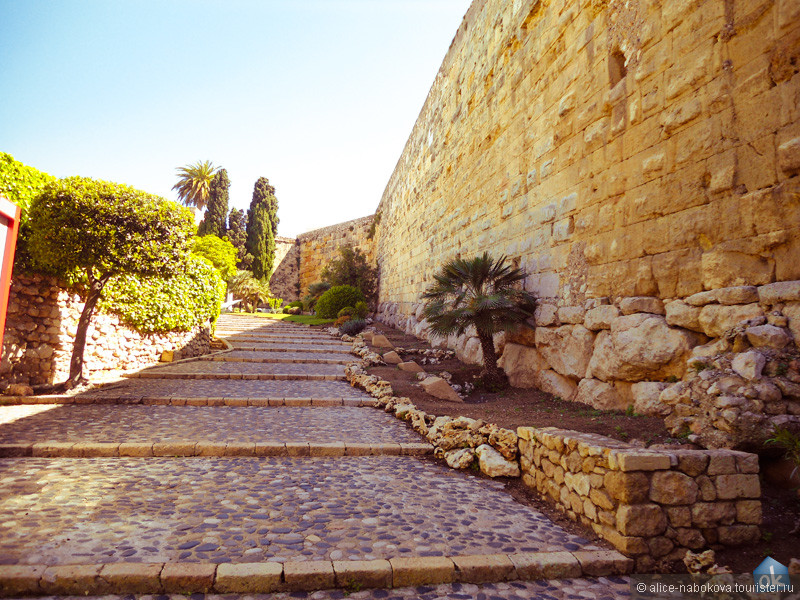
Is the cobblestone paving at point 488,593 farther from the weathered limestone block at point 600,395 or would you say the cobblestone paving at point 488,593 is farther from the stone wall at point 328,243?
the stone wall at point 328,243

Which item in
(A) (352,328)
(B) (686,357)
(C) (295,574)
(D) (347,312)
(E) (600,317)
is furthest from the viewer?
(D) (347,312)

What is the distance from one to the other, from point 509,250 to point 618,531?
529 cm

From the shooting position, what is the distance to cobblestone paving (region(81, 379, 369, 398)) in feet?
21.7

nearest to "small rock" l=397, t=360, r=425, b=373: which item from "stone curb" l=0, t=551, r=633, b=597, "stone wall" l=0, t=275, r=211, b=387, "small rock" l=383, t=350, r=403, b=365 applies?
"small rock" l=383, t=350, r=403, b=365

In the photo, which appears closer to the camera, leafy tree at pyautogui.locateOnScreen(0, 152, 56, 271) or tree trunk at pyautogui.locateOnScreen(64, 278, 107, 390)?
leafy tree at pyautogui.locateOnScreen(0, 152, 56, 271)

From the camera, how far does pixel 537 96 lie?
6652mm

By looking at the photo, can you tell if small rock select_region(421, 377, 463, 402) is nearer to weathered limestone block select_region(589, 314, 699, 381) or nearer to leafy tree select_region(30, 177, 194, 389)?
weathered limestone block select_region(589, 314, 699, 381)

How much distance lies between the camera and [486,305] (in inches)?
237

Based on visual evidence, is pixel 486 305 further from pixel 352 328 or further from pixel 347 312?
pixel 347 312

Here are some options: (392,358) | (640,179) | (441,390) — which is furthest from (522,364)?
(392,358)

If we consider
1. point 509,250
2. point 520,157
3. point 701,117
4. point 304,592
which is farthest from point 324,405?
point 701,117

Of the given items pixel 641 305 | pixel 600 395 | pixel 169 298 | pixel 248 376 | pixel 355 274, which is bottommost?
pixel 248 376

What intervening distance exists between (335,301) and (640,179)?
52.6 ft

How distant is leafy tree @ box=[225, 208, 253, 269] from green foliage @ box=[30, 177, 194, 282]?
22.8 m
